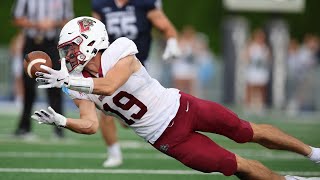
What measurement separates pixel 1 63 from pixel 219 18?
20.0ft

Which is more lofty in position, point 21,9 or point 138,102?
point 138,102

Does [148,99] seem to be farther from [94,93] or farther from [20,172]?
[20,172]

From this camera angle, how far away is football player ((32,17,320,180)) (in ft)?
17.4

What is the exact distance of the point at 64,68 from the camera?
5117 mm

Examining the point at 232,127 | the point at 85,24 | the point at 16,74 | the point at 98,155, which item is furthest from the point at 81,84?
the point at 16,74

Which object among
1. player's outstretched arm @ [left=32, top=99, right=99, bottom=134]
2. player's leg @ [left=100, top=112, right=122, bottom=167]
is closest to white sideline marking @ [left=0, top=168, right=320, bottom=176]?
player's leg @ [left=100, top=112, right=122, bottom=167]

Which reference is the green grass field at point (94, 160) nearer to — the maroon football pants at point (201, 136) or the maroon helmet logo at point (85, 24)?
the maroon football pants at point (201, 136)

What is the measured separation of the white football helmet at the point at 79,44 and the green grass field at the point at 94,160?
1.31 meters

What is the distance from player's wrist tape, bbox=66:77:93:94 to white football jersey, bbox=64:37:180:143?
0.25 metres

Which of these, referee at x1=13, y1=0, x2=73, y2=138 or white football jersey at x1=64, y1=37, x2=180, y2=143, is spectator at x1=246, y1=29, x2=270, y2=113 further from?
white football jersey at x1=64, y1=37, x2=180, y2=143

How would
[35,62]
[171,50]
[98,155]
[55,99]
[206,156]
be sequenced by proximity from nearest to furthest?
[35,62] < [206,156] < [171,50] < [98,155] < [55,99]

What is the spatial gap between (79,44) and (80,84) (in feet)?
1.11

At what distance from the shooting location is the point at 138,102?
17.9 feet

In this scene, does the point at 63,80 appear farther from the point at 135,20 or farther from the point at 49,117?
the point at 135,20
